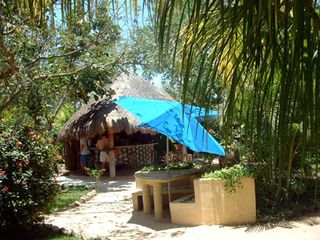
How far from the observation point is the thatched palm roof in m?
14.3

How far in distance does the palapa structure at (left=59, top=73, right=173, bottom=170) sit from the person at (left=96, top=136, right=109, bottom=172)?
0.20 meters

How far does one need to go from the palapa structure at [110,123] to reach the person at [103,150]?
20 cm

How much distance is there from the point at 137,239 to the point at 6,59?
13.2 feet

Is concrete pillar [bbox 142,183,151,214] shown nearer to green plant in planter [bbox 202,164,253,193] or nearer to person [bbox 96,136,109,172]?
green plant in planter [bbox 202,164,253,193]

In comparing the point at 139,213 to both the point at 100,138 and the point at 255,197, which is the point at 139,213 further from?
the point at 100,138

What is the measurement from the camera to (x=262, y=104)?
101cm

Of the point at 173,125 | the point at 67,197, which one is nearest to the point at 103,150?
the point at 67,197

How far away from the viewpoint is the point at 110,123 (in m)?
14.1

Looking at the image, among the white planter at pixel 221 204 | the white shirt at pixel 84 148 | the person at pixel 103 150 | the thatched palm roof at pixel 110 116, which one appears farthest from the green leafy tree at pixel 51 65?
the white planter at pixel 221 204

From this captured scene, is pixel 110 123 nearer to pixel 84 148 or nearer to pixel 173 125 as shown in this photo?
pixel 84 148

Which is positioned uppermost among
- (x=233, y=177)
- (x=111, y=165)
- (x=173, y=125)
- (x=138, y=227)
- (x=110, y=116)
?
(x=110, y=116)

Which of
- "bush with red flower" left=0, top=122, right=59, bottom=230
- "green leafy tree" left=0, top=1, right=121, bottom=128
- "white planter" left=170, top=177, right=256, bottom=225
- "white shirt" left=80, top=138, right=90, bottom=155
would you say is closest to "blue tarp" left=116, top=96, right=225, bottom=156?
"white planter" left=170, top=177, right=256, bottom=225

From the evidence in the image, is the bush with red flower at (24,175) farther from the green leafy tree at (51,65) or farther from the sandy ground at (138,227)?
the green leafy tree at (51,65)

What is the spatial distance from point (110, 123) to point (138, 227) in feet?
24.4
